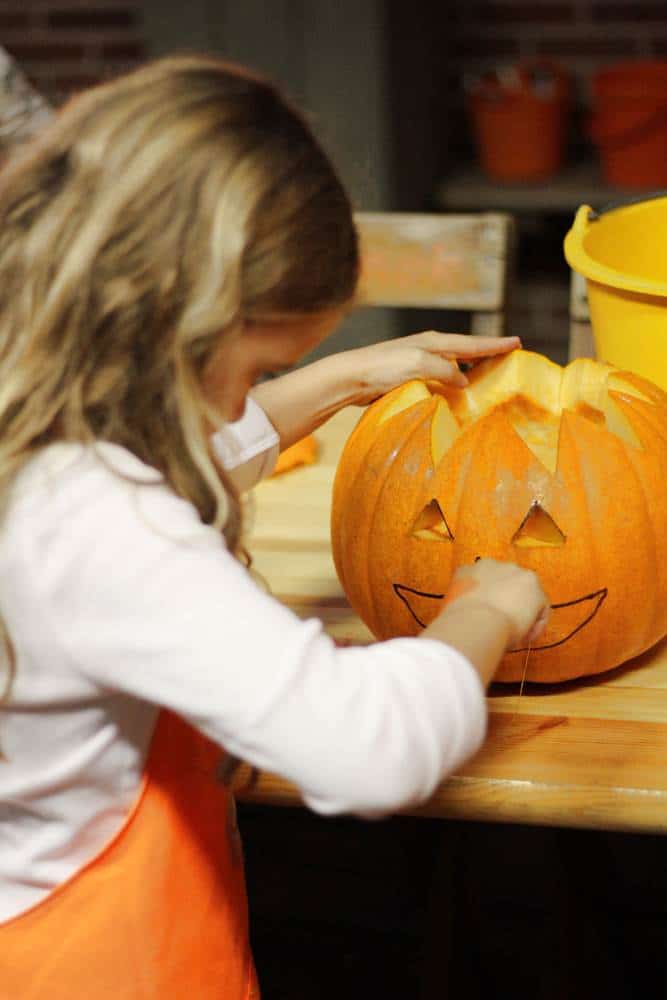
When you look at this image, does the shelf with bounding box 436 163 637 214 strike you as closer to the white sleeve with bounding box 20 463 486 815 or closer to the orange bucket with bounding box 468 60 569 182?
the orange bucket with bounding box 468 60 569 182

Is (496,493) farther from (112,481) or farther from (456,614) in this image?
(112,481)

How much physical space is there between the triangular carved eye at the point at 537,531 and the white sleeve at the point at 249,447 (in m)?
0.25

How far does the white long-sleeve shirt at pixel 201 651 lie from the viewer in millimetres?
659

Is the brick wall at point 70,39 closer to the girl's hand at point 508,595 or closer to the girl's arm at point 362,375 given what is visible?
the girl's arm at point 362,375

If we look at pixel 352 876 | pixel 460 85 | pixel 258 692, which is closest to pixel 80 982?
pixel 258 692

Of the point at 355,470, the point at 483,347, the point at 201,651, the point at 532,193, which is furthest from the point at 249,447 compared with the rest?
the point at 532,193

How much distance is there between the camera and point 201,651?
2.16 ft

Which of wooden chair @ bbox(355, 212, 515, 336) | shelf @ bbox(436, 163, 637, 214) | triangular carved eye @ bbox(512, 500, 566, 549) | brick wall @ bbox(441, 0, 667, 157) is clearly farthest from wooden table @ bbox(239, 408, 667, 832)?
brick wall @ bbox(441, 0, 667, 157)

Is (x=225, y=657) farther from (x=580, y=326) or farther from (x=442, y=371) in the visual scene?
(x=580, y=326)

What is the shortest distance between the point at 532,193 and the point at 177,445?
227cm

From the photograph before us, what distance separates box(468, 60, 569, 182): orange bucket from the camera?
2.82 m

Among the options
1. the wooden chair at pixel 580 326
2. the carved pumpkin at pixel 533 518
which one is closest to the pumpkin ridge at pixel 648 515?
the carved pumpkin at pixel 533 518

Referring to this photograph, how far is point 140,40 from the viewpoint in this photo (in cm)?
309

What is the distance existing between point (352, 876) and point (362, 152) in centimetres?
161
